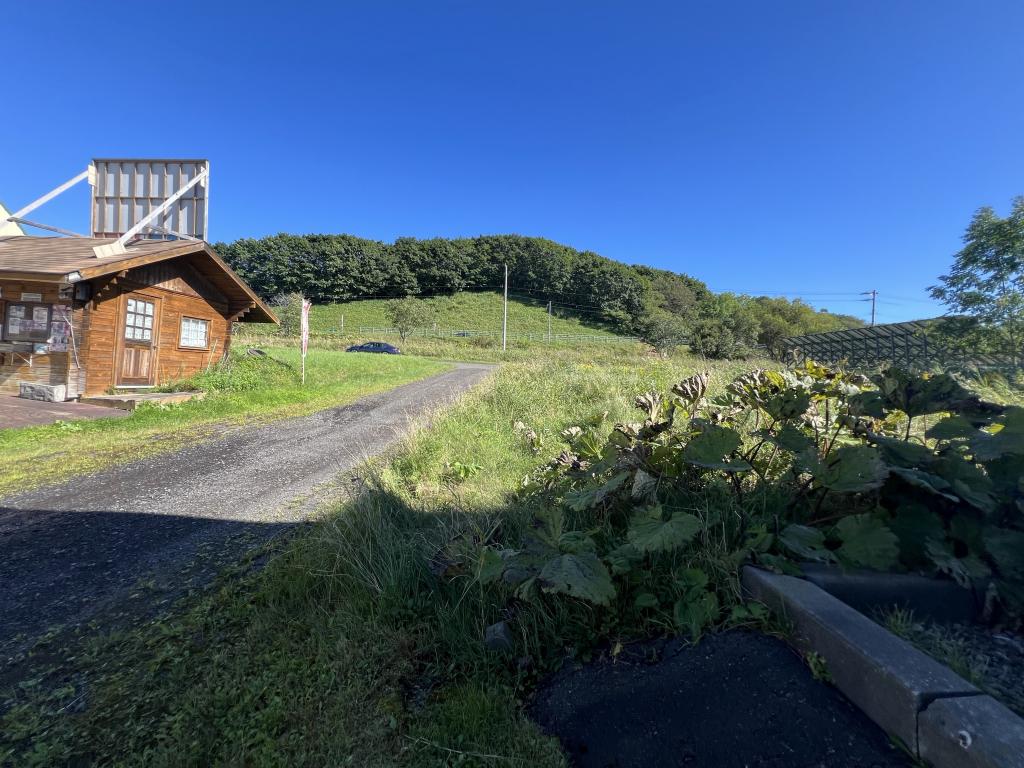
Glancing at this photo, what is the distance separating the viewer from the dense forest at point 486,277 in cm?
6481

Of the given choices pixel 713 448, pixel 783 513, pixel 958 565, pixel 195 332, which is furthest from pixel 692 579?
pixel 195 332

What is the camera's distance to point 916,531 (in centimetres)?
187

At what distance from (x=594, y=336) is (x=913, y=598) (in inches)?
2195

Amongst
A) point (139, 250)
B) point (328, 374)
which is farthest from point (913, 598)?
point (328, 374)

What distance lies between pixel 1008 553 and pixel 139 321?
44.6 ft

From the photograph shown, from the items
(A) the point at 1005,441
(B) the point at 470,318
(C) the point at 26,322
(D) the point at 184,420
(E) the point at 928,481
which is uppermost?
(B) the point at 470,318

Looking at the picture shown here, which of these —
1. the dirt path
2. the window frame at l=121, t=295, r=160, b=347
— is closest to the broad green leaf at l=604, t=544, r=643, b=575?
the dirt path

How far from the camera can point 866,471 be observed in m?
1.87

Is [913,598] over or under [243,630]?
over

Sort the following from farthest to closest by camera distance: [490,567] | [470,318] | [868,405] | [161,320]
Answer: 1. [470,318]
2. [161,320]
3. [868,405]
4. [490,567]

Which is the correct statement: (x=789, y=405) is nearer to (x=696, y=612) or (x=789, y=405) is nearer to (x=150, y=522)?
(x=696, y=612)

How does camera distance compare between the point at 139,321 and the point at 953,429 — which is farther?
the point at 139,321

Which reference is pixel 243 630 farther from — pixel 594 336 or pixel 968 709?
pixel 594 336

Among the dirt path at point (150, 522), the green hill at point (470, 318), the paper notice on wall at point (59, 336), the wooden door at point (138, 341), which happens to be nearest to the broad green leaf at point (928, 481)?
the dirt path at point (150, 522)
